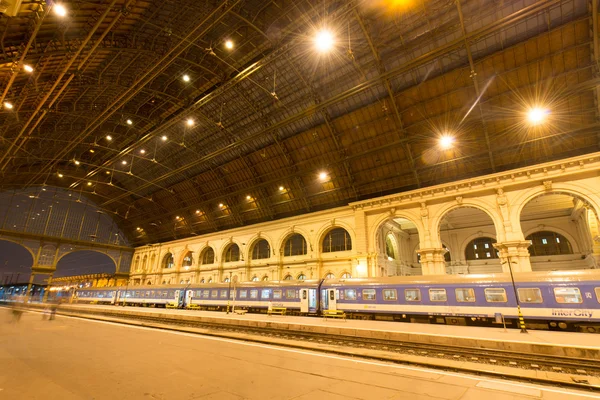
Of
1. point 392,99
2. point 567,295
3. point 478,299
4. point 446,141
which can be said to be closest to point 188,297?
point 478,299

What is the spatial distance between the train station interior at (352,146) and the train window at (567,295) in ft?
0.24

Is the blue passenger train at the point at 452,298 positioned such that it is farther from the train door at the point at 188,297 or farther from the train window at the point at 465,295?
the train door at the point at 188,297

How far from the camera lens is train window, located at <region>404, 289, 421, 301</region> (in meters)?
18.8

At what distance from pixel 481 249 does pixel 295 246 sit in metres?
24.6

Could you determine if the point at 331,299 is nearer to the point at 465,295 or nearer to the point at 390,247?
the point at 465,295

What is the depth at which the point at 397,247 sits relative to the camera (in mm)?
37719

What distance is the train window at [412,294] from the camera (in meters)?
18.8

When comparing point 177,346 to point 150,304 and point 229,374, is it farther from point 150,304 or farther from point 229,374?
point 150,304

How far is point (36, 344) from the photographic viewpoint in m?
9.30

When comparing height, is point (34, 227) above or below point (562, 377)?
above

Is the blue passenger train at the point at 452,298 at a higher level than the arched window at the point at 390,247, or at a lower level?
lower

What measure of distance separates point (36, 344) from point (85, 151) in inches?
1446

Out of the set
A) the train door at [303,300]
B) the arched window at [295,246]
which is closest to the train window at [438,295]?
the train door at [303,300]

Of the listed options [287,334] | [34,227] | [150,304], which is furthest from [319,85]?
[34,227]
